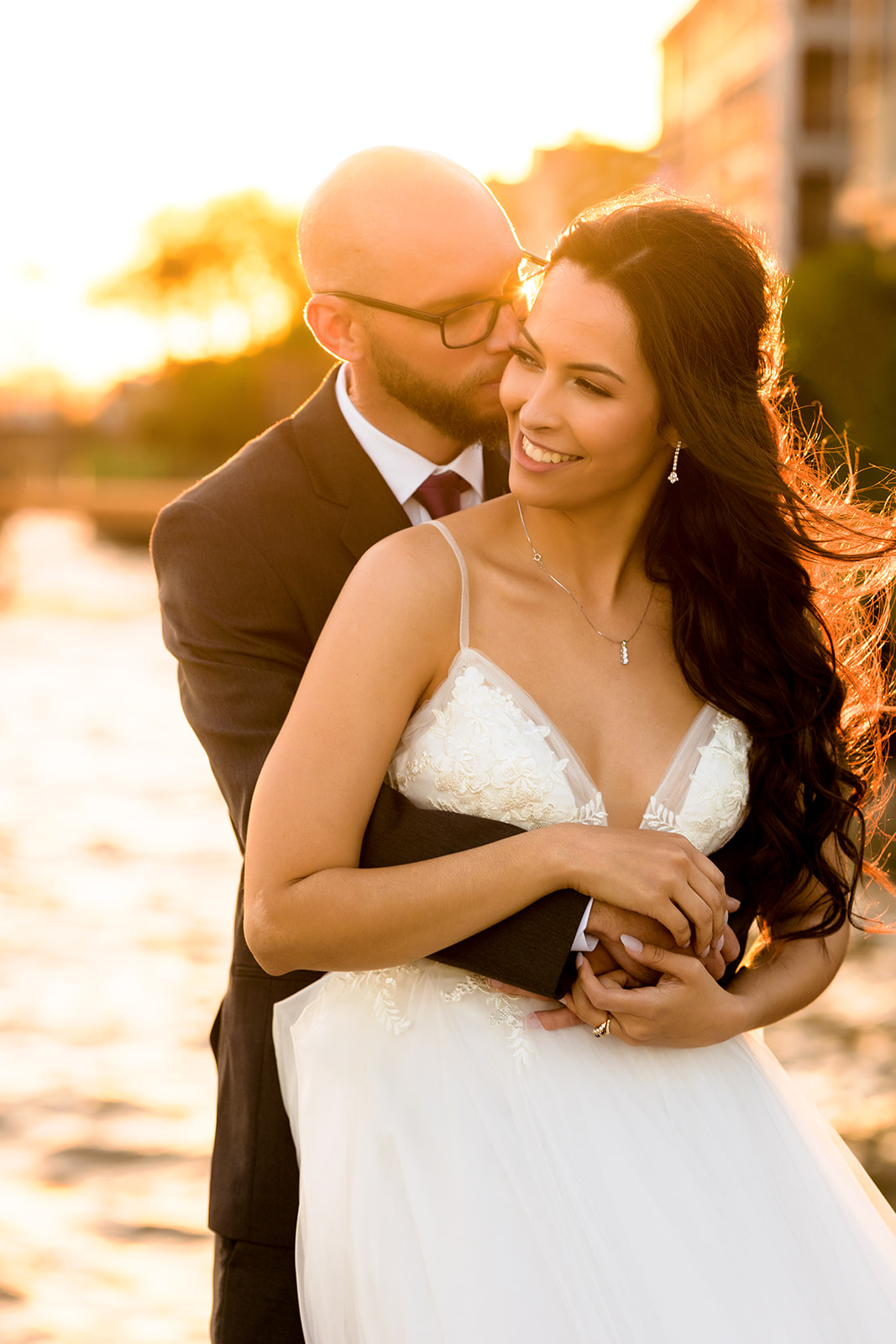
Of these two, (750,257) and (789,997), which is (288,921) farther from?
(750,257)

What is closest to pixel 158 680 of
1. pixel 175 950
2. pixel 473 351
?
pixel 175 950

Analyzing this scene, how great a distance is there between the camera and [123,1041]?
675 cm

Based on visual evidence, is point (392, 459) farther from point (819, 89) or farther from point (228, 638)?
point (819, 89)

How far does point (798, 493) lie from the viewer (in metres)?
2.41

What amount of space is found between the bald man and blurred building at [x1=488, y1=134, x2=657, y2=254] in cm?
382

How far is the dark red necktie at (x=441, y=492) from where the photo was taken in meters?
2.75

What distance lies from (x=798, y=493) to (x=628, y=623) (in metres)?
0.36

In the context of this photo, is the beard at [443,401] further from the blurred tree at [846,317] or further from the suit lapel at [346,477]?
the blurred tree at [846,317]

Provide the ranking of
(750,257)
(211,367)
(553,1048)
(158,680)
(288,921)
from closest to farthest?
1. (288,921)
2. (553,1048)
3. (750,257)
4. (158,680)
5. (211,367)

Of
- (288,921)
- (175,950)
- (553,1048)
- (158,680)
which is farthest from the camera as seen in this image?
(158,680)

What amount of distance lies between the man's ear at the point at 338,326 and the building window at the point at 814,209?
4421 centimetres

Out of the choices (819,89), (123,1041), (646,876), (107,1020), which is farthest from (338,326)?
(819,89)

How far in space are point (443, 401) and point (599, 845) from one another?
1.06 metres

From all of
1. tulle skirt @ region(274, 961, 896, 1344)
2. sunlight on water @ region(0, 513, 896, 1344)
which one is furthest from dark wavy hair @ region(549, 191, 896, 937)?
sunlight on water @ region(0, 513, 896, 1344)
